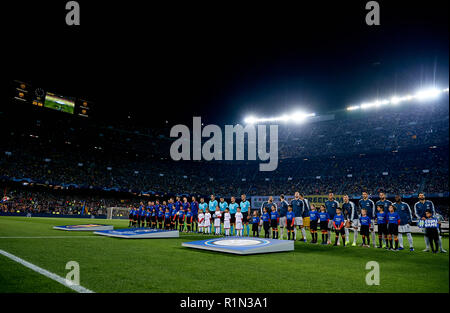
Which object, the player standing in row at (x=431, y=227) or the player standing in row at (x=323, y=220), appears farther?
the player standing in row at (x=323, y=220)

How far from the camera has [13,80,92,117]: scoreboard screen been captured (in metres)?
37.8

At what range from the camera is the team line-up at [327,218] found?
34.7 feet

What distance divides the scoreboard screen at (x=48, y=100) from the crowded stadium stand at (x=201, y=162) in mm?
5062

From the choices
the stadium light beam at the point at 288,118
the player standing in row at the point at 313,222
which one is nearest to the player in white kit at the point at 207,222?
the player standing in row at the point at 313,222

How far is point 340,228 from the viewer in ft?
39.5

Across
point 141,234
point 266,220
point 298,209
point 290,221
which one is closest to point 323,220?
point 298,209

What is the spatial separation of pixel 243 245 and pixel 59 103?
→ 42160 mm

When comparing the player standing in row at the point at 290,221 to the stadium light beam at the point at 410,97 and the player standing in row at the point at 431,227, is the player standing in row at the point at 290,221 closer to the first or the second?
the player standing in row at the point at 431,227

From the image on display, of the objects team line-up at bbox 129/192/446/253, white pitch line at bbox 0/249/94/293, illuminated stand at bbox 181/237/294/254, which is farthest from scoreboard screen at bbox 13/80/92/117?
illuminated stand at bbox 181/237/294/254

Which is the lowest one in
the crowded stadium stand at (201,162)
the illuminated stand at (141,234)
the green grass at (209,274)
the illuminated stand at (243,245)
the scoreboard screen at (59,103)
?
the illuminated stand at (141,234)

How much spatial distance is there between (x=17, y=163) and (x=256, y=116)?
37.5 meters

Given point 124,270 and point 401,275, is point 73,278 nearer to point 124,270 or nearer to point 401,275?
point 124,270

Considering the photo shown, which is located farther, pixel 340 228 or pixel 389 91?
pixel 389 91

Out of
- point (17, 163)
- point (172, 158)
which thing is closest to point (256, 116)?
point (172, 158)
